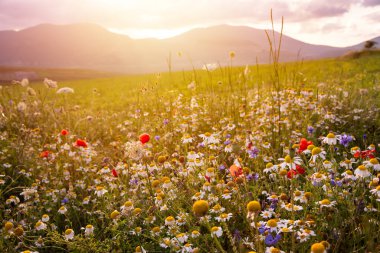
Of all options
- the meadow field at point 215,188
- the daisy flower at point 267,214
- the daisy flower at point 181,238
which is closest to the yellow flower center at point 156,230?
the meadow field at point 215,188

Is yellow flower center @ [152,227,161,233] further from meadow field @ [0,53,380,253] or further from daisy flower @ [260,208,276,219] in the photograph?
daisy flower @ [260,208,276,219]

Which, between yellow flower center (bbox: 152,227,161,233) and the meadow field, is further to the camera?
yellow flower center (bbox: 152,227,161,233)

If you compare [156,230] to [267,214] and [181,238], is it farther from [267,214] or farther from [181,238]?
[267,214]

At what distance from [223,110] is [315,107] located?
1.57 meters

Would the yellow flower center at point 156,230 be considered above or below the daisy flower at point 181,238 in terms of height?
below

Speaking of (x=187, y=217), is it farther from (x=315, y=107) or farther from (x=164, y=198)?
(x=315, y=107)

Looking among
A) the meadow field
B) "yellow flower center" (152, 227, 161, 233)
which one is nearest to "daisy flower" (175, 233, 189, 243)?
the meadow field

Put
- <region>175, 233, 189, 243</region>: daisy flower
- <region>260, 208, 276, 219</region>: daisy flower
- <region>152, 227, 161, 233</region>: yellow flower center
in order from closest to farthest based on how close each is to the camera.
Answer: <region>175, 233, 189, 243</region>: daisy flower → <region>260, 208, 276, 219</region>: daisy flower → <region>152, 227, 161, 233</region>: yellow flower center

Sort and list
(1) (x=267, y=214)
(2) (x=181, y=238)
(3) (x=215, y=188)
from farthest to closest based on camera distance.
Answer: (3) (x=215, y=188), (1) (x=267, y=214), (2) (x=181, y=238)

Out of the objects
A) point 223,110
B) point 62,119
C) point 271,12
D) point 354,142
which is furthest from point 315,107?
point 62,119

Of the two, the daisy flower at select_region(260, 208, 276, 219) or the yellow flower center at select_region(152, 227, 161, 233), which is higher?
the daisy flower at select_region(260, 208, 276, 219)

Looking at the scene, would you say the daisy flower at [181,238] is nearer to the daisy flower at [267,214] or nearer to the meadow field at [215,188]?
the meadow field at [215,188]

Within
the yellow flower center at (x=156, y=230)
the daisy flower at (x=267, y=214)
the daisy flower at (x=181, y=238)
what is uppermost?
the daisy flower at (x=267, y=214)

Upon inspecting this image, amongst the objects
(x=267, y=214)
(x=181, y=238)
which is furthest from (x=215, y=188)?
(x=181, y=238)
